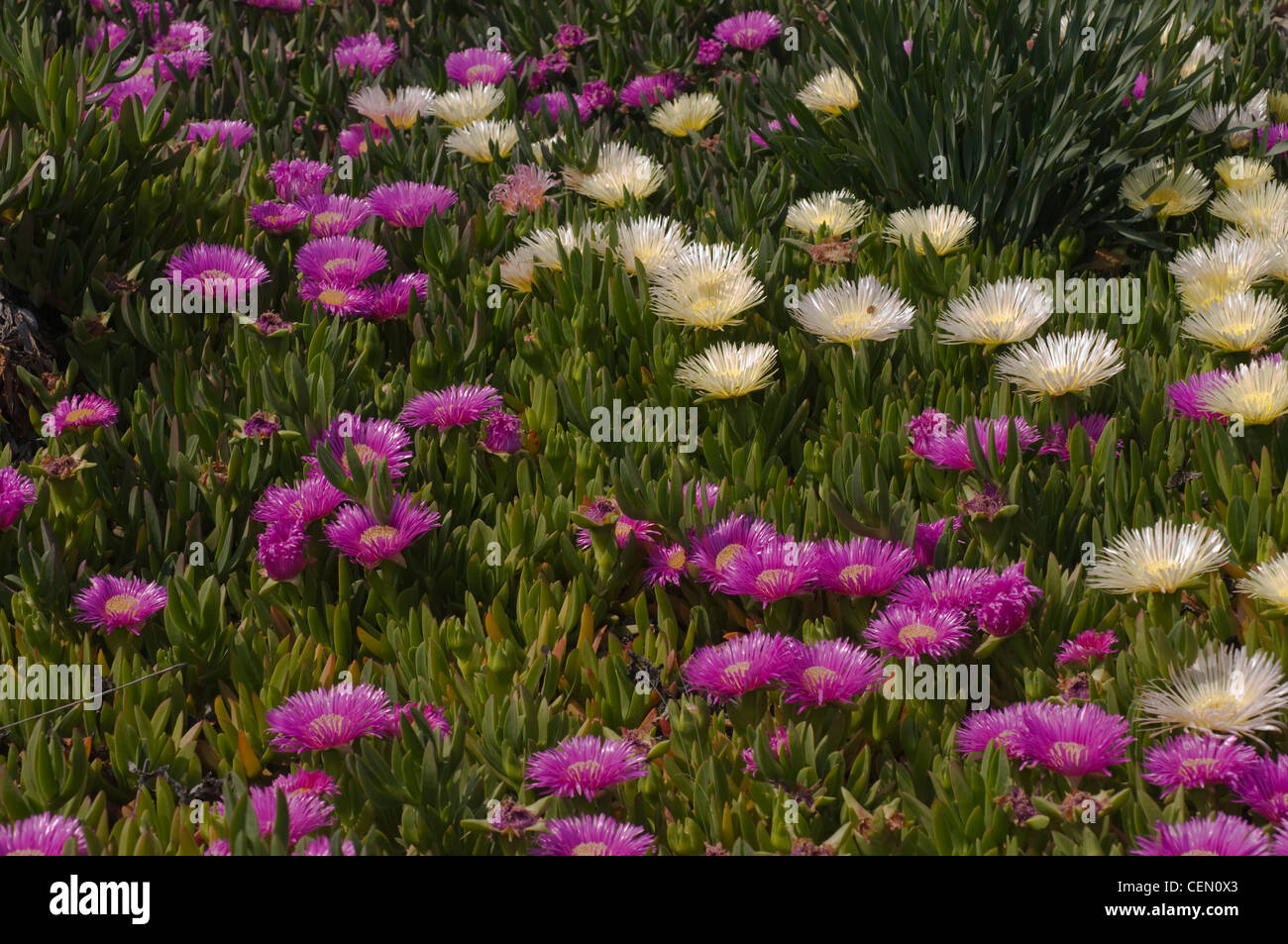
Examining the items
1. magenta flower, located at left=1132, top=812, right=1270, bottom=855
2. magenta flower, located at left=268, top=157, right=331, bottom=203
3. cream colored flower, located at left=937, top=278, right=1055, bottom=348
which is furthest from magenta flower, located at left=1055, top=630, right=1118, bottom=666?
magenta flower, located at left=268, top=157, right=331, bottom=203

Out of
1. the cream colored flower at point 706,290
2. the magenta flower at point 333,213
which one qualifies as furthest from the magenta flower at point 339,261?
the cream colored flower at point 706,290

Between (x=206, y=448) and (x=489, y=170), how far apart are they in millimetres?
1274

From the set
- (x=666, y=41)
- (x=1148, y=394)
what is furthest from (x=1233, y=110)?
(x=666, y=41)

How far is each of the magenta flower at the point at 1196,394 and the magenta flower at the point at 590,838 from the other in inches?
47.3

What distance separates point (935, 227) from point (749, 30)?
1.53m

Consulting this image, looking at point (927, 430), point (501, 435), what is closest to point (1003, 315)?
point (927, 430)

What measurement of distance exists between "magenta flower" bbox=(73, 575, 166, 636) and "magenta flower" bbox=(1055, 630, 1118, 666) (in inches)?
51.3

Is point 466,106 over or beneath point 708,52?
beneath

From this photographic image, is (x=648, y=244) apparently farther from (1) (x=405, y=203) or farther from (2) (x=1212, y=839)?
(2) (x=1212, y=839)

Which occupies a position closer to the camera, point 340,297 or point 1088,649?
point 1088,649

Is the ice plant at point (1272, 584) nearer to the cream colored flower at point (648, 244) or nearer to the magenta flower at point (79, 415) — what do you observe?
the cream colored flower at point (648, 244)

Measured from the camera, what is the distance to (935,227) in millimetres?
2766

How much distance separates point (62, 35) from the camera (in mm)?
4066

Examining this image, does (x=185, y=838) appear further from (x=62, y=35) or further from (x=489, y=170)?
(x=62, y=35)
